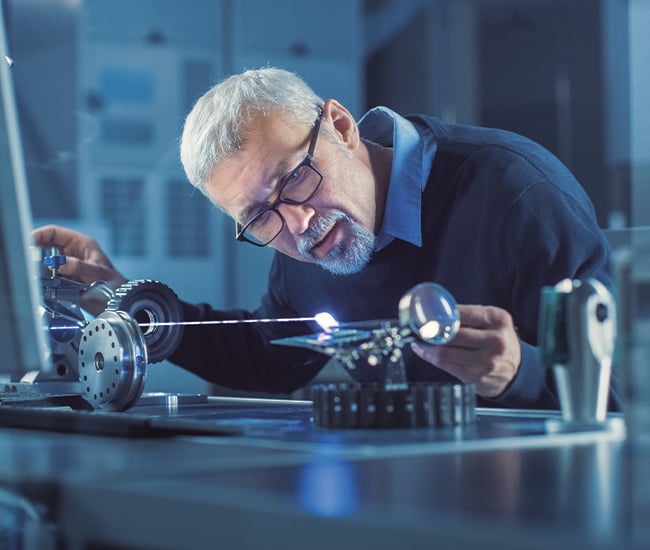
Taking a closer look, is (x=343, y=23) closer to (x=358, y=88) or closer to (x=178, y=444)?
(x=358, y=88)

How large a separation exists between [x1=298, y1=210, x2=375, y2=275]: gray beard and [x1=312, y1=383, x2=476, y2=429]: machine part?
762mm

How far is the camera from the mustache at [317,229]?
6.01ft

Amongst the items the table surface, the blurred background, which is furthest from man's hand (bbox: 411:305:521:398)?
the blurred background

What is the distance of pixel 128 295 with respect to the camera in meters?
1.56

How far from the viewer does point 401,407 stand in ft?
3.50

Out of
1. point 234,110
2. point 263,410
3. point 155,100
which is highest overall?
point 155,100

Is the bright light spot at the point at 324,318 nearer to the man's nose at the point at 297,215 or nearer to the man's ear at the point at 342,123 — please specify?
the man's nose at the point at 297,215

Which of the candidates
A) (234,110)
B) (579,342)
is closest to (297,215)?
A: (234,110)

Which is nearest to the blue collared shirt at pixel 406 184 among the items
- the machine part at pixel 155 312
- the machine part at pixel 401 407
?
the machine part at pixel 155 312

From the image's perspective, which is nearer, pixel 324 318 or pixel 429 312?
pixel 429 312

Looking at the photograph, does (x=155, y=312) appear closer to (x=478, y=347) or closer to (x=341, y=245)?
(x=341, y=245)

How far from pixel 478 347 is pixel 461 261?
0.70 m

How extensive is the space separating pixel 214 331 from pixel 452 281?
1.67ft

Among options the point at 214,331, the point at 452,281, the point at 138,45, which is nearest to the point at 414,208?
the point at 452,281
